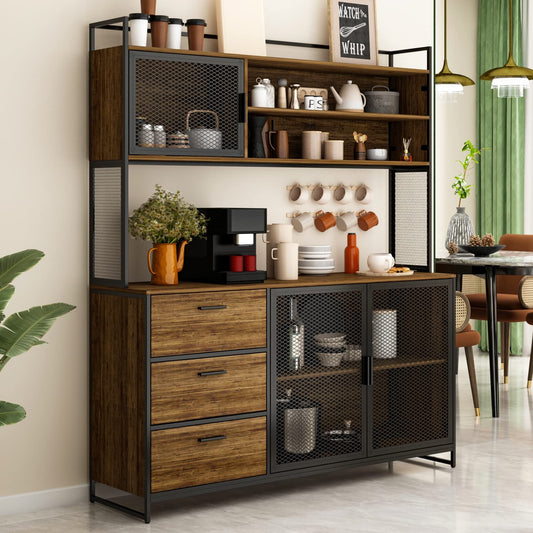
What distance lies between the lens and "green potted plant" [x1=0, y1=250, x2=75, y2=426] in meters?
3.33

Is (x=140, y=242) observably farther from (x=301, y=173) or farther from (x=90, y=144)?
(x=301, y=173)

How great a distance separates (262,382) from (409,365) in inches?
31.7

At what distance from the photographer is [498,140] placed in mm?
7727

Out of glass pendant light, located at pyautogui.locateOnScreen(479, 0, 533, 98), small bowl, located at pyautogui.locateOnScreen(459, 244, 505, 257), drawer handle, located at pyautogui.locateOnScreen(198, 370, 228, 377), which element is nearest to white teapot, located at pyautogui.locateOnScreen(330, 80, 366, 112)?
drawer handle, located at pyautogui.locateOnScreen(198, 370, 228, 377)

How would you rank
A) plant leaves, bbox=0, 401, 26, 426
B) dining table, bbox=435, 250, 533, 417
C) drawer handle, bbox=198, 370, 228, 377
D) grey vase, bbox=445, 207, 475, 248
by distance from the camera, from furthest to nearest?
grey vase, bbox=445, 207, 475, 248, dining table, bbox=435, 250, 533, 417, drawer handle, bbox=198, 370, 228, 377, plant leaves, bbox=0, 401, 26, 426

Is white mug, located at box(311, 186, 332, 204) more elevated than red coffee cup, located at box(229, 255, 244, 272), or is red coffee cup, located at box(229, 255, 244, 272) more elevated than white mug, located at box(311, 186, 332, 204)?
A: white mug, located at box(311, 186, 332, 204)

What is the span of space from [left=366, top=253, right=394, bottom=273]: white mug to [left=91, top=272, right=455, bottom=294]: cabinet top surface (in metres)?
0.10

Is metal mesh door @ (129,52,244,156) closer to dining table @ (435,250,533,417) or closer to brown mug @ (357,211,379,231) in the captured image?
brown mug @ (357,211,379,231)

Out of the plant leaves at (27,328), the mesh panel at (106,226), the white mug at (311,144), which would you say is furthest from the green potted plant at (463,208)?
the plant leaves at (27,328)

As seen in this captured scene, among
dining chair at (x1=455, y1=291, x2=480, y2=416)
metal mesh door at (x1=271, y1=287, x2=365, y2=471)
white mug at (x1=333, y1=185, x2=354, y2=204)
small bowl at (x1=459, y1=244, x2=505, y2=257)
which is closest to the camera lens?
metal mesh door at (x1=271, y1=287, x2=365, y2=471)

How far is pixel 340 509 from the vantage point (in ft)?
13.2

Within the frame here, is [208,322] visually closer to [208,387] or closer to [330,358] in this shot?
[208,387]

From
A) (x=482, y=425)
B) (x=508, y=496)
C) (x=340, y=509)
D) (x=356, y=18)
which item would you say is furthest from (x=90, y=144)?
(x=482, y=425)

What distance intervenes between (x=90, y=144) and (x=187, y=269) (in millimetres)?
650
